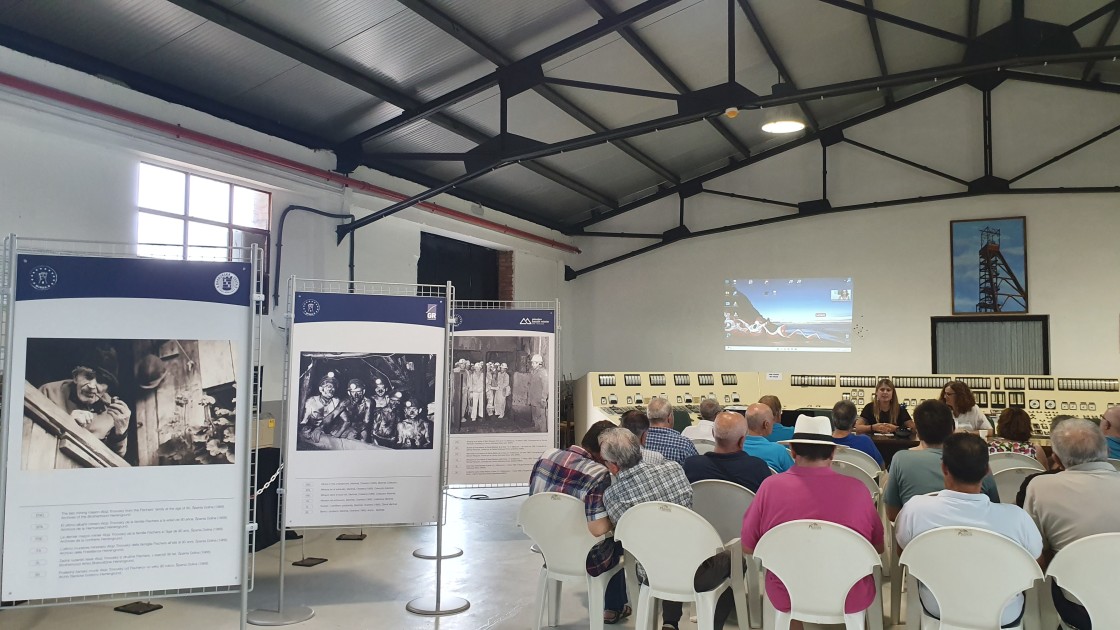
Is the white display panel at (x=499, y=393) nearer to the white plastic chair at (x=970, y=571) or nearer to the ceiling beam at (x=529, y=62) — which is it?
the ceiling beam at (x=529, y=62)

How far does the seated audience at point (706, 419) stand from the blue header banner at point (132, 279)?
3.70 m

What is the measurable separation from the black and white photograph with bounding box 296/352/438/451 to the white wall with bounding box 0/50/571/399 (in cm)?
125

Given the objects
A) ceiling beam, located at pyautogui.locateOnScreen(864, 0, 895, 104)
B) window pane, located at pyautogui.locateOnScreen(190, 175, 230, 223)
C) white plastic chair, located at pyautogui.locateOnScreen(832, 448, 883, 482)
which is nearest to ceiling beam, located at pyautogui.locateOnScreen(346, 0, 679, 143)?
window pane, located at pyautogui.locateOnScreen(190, 175, 230, 223)

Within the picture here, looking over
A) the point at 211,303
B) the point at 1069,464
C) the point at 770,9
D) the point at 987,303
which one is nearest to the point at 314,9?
the point at 211,303

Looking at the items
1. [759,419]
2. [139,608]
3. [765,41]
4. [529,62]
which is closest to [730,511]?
[759,419]

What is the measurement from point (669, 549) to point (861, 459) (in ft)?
7.69

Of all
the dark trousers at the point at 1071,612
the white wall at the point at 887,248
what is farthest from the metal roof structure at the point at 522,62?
the dark trousers at the point at 1071,612

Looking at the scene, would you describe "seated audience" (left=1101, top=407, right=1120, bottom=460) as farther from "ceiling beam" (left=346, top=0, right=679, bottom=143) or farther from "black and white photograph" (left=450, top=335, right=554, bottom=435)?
"ceiling beam" (left=346, top=0, right=679, bottom=143)

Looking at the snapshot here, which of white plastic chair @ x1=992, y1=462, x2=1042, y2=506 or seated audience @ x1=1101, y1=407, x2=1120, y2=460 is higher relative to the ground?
seated audience @ x1=1101, y1=407, x2=1120, y2=460

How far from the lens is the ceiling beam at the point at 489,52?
5.79 metres

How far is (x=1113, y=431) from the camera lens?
14.5ft

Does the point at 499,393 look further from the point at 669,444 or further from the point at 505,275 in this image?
the point at 505,275

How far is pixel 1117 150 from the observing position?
9758 millimetres

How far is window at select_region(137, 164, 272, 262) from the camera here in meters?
5.97
